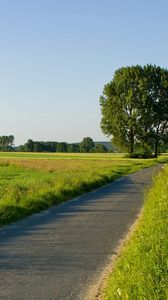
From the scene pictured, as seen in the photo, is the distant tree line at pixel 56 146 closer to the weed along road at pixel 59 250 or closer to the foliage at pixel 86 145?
the foliage at pixel 86 145

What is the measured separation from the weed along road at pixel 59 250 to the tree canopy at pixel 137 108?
6863cm

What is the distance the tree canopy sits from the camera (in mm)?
86438

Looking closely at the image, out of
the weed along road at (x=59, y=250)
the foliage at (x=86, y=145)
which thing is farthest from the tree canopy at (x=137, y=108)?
the foliage at (x=86, y=145)

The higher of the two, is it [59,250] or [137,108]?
[137,108]

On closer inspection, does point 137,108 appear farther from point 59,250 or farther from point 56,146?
point 56,146

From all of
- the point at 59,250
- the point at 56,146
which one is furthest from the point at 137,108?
the point at 56,146

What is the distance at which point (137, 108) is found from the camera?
3420 inches

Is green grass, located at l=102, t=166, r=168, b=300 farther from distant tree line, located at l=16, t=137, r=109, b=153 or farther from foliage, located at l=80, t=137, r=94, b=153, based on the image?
distant tree line, located at l=16, t=137, r=109, b=153

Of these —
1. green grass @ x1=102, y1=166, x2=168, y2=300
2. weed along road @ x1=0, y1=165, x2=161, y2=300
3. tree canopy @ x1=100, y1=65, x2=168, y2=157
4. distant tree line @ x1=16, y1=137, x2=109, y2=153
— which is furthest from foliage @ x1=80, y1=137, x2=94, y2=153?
green grass @ x1=102, y1=166, x2=168, y2=300

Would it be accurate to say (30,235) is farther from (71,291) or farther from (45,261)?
(71,291)

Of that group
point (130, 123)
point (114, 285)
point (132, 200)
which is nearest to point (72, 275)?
point (114, 285)

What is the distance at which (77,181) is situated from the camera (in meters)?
27.6

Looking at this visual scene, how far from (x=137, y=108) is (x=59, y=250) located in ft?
254

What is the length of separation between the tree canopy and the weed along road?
6863cm
